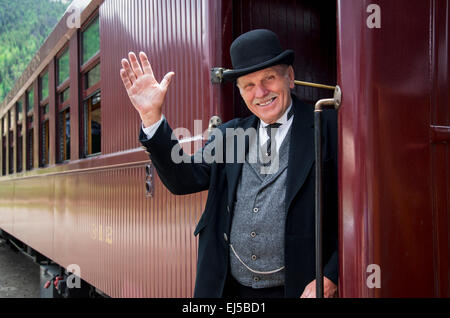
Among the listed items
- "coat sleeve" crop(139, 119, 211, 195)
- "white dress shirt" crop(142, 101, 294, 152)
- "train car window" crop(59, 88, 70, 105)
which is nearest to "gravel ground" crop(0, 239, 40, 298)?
"train car window" crop(59, 88, 70, 105)

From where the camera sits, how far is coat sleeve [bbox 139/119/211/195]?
1557 millimetres

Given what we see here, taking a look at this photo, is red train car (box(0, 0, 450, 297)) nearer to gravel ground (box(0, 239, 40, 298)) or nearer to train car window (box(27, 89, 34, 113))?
train car window (box(27, 89, 34, 113))

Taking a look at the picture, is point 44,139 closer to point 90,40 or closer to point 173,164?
point 90,40

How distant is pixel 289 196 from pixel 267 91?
0.38 metres

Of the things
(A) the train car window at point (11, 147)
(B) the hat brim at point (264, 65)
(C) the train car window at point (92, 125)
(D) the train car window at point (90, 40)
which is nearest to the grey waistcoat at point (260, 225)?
(B) the hat brim at point (264, 65)

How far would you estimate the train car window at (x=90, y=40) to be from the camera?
12.4 feet

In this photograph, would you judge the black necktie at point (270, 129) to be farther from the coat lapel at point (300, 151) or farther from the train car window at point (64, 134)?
the train car window at point (64, 134)

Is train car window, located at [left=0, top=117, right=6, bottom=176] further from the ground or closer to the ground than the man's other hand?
further from the ground

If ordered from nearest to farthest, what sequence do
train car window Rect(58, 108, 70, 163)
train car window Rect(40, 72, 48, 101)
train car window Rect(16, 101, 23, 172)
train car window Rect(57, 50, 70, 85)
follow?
1. train car window Rect(57, 50, 70, 85)
2. train car window Rect(58, 108, 70, 163)
3. train car window Rect(40, 72, 48, 101)
4. train car window Rect(16, 101, 23, 172)

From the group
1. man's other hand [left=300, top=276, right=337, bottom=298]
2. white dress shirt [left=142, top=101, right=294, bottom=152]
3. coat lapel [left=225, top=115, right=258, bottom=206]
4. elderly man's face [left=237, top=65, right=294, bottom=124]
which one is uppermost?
elderly man's face [left=237, top=65, right=294, bottom=124]

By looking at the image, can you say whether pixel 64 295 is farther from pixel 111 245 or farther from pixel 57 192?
pixel 111 245

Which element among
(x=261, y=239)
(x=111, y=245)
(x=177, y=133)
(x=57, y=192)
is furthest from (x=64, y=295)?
(x=261, y=239)

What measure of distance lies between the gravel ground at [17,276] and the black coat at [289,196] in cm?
536

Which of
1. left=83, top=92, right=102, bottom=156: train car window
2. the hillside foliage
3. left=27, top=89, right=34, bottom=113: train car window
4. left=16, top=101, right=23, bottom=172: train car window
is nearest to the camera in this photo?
left=83, top=92, right=102, bottom=156: train car window
